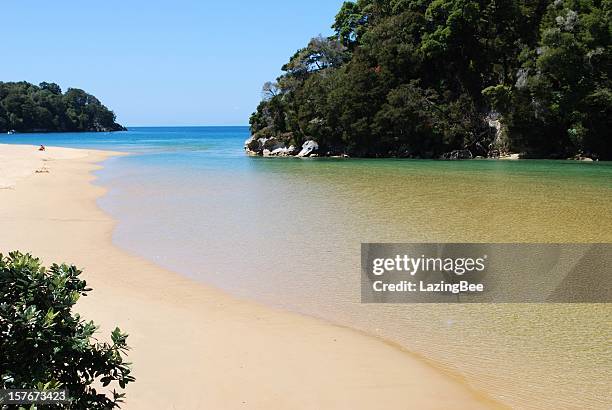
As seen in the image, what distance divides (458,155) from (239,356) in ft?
115

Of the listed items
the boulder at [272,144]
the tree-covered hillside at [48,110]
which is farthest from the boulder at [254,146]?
the tree-covered hillside at [48,110]

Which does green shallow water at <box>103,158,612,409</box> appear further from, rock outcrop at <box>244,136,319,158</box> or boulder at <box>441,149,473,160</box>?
rock outcrop at <box>244,136,319,158</box>

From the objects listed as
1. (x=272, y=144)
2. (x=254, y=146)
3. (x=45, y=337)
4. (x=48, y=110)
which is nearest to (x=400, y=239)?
(x=45, y=337)

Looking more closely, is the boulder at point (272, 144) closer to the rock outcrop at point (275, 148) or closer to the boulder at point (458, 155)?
the rock outcrop at point (275, 148)

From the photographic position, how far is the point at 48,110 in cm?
11219

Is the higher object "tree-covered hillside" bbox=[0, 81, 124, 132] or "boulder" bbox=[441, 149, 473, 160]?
"tree-covered hillside" bbox=[0, 81, 124, 132]

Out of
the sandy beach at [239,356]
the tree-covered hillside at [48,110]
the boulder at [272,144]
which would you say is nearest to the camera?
the sandy beach at [239,356]

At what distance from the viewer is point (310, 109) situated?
4234 centimetres

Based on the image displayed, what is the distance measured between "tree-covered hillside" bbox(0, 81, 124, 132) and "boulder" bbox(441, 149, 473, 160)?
97.3 metres

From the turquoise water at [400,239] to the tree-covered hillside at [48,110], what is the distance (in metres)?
97.5

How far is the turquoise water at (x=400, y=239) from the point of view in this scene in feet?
15.9

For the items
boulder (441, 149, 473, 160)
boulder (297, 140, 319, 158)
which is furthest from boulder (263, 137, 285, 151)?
boulder (441, 149, 473, 160)

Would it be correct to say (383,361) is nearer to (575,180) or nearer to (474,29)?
(575,180)

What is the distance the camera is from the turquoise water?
191 inches
